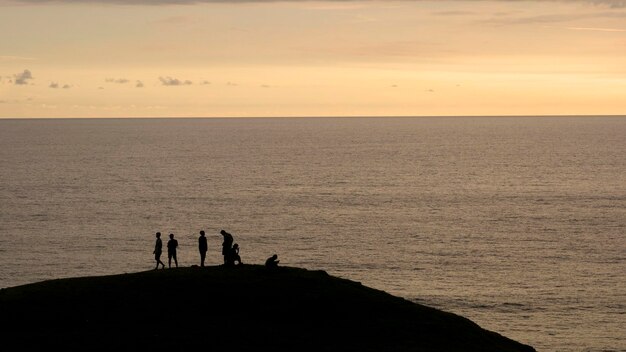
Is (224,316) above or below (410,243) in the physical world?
below

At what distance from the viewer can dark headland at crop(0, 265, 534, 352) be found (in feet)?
139

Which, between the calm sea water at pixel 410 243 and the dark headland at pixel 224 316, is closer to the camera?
the dark headland at pixel 224 316

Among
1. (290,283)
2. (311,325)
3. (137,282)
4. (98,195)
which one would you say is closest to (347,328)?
(311,325)

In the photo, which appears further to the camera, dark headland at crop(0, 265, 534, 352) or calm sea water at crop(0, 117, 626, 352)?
calm sea water at crop(0, 117, 626, 352)

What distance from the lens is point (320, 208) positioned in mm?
174875

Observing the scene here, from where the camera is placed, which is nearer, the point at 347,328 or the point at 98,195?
the point at 347,328

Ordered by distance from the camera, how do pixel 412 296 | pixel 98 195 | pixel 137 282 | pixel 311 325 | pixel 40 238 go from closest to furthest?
pixel 311 325
pixel 137 282
pixel 412 296
pixel 40 238
pixel 98 195

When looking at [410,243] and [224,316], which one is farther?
[410,243]

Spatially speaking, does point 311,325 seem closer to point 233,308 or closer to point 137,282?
point 233,308

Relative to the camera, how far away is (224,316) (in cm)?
4531

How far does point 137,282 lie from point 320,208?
416 ft

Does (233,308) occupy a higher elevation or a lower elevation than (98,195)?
lower

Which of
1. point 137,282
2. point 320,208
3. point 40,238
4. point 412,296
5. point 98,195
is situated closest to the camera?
point 137,282

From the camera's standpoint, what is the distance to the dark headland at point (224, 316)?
42.3m
